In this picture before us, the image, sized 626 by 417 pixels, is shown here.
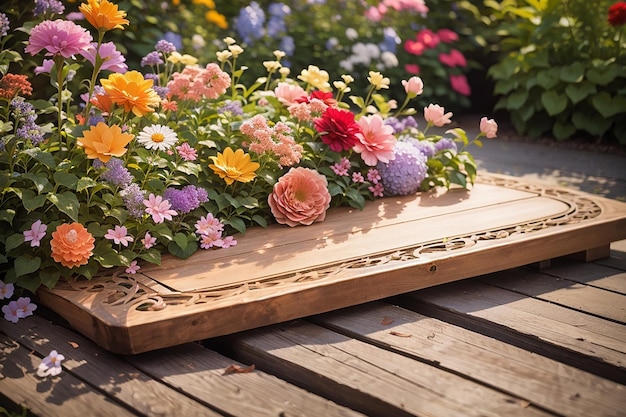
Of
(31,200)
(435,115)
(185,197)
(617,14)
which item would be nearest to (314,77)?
(435,115)

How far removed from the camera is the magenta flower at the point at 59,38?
78.0 inches

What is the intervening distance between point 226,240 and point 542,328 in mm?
910

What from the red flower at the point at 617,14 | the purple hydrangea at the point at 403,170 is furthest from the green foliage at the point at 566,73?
the purple hydrangea at the point at 403,170

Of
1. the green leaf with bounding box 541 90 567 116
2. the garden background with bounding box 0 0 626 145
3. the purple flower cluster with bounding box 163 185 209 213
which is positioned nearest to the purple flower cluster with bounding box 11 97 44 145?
the purple flower cluster with bounding box 163 185 209 213

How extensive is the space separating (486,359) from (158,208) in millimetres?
925

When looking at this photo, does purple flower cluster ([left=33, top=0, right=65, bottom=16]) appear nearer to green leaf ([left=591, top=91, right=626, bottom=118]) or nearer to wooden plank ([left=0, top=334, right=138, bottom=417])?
wooden plank ([left=0, top=334, right=138, bottom=417])

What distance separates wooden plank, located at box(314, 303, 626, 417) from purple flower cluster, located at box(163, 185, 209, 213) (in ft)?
1.59

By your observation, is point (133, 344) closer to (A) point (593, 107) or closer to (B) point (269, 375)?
(B) point (269, 375)

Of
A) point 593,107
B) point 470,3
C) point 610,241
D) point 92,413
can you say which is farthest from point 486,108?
point 92,413

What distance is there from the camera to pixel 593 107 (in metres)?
4.71

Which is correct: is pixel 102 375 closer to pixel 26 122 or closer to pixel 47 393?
pixel 47 393

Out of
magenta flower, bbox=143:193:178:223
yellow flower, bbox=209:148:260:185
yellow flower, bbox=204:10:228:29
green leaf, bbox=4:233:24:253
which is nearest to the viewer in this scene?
green leaf, bbox=4:233:24:253

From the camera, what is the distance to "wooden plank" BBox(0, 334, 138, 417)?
1.60 metres

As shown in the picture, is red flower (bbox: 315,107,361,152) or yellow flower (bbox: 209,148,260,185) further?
red flower (bbox: 315,107,361,152)
